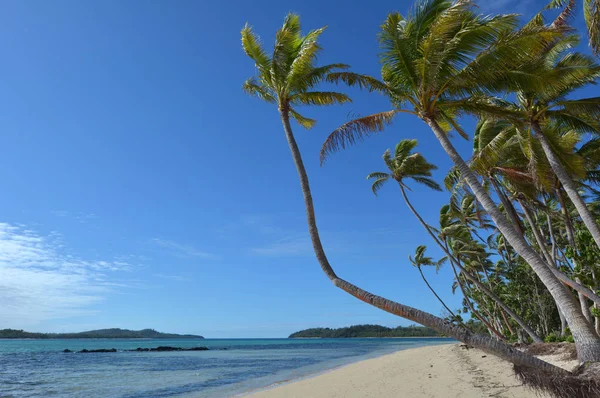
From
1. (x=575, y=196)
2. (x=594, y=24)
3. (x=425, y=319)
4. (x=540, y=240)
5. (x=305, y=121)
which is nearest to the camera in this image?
(x=425, y=319)

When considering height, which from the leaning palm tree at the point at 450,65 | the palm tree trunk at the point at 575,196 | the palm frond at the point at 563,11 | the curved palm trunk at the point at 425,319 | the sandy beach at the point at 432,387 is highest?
the palm frond at the point at 563,11

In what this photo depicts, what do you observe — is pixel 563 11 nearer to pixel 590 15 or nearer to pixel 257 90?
pixel 590 15

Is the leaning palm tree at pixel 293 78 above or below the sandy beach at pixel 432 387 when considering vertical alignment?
above

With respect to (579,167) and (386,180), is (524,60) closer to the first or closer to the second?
(579,167)

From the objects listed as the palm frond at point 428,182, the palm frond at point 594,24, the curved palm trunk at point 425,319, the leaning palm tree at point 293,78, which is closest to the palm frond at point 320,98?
the leaning palm tree at point 293,78

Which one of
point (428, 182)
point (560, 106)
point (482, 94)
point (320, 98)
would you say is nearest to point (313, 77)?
point (320, 98)

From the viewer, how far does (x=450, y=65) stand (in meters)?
7.83

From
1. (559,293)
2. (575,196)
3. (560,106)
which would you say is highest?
(560,106)

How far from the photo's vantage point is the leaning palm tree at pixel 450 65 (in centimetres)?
721

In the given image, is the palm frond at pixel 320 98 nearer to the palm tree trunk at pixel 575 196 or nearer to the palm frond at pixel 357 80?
the palm frond at pixel 357 80

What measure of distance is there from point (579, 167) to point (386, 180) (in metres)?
10.5

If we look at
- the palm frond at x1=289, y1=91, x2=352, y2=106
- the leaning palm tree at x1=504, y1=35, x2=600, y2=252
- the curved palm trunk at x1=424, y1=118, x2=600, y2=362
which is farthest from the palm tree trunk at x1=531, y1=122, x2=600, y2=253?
the palm frond at x1=289, y1=91, x2=352, y2=106

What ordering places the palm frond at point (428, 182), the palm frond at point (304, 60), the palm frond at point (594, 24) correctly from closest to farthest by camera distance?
the palm frond at point (594, 24) → the palm frond at point (304, 60) → the palm frond at point (428, 182)

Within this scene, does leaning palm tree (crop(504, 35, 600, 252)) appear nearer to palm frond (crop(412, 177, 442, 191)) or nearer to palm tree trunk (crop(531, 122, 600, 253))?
palm tree trunk (crop(531, 122, 600, 253))
